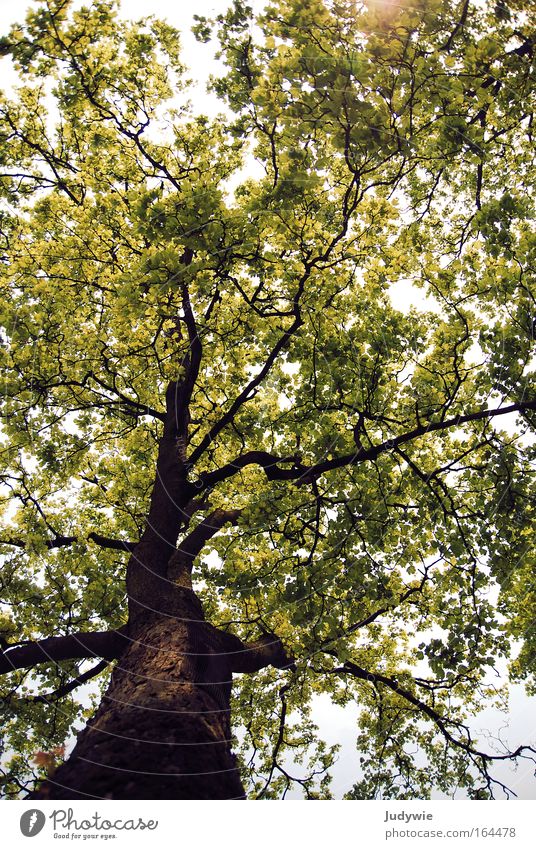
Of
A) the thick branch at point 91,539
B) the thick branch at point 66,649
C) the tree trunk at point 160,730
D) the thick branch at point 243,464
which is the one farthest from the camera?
the thick branch at point 91,539

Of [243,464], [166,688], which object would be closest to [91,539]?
[243,464]

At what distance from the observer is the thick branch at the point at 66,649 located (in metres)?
6.88

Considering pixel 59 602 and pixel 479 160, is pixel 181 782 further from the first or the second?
pixel 479 160

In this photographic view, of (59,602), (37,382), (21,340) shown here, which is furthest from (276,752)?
(21,340)

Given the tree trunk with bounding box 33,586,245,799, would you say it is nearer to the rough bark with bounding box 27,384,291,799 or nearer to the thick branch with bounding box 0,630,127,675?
the rough bark with bounding box 27,384,291,799

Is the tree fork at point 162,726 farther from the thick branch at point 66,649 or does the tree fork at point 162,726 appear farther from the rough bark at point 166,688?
the thick branch at point 66,649

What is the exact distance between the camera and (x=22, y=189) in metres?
10.4

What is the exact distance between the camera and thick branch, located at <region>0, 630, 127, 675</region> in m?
6.88

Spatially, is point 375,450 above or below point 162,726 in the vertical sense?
above

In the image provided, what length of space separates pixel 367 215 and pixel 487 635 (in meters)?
7.49

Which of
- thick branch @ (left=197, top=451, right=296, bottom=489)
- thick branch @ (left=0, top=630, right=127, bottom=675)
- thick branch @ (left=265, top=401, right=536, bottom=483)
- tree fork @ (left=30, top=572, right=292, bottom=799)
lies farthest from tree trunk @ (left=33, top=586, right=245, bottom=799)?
thick branch @ (left=265, top=401, right=536, bottom=483)

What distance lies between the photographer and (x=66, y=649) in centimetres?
698

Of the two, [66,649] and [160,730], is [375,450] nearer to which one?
[160,730]

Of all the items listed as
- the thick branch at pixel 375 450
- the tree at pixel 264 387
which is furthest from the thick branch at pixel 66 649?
the thick branch at pixel 375 450
